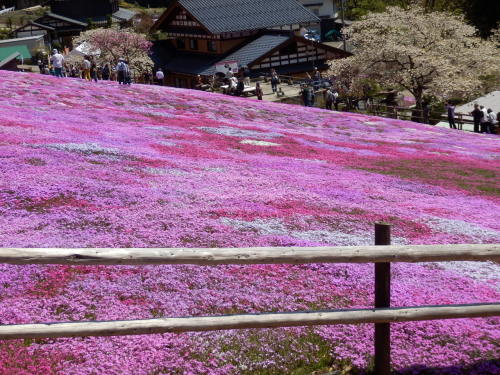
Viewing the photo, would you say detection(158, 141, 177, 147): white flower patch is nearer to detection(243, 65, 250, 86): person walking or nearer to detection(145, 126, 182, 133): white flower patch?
detection(145, 126, 182, 133): white flower patch

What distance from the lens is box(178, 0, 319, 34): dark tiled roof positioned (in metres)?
70.0

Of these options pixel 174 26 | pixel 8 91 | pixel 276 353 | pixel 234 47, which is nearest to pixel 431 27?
pixel 234 47

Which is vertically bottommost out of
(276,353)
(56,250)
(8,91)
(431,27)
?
(276,353)

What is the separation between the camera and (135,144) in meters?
21.1

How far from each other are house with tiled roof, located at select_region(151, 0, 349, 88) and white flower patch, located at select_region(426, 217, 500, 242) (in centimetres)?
5117

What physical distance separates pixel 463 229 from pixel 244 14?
207 ft

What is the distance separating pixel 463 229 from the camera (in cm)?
1416

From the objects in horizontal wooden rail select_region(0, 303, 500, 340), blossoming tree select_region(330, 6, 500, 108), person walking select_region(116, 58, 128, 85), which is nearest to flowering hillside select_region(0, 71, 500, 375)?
horizontal wooden rail select_region(0, 303, 500, 340)

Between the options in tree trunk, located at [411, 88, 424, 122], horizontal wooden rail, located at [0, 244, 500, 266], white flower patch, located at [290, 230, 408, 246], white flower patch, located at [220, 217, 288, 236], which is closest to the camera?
horizontal wooden rail, located at [0, 244, 500, 266]

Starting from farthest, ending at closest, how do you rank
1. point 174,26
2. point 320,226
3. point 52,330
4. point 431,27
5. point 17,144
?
point 174,26
point 431,27
point 17,144
point 320,226
point 52,330

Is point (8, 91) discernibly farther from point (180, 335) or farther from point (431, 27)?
point (431, 27)

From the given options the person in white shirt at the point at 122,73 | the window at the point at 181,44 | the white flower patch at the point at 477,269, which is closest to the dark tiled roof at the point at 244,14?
the window at the point at 181,44

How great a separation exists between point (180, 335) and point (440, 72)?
46.8 meters

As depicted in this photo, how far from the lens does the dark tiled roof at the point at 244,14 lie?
69988 mm
